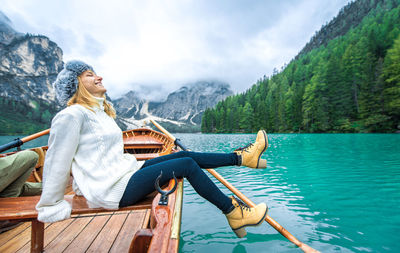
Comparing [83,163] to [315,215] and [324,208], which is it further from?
[324,208]

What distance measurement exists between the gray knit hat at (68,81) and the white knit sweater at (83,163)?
1.29 ft

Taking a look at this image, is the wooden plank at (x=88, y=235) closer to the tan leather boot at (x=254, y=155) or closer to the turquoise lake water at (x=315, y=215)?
the turquoise lake water at (x=315, y=215)

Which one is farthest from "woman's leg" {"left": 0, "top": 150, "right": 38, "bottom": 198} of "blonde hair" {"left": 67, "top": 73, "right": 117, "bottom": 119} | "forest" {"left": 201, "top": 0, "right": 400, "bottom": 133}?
"forest" {"left": 201, "top": 0, "right": 400, "bottom": 133}

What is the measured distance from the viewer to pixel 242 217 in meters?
Answer: 2.24

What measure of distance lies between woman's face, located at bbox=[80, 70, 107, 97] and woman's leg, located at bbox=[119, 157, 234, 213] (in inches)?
42.2

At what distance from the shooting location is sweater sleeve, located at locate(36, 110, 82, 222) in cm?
154

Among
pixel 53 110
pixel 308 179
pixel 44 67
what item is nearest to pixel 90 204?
pixel 308 179

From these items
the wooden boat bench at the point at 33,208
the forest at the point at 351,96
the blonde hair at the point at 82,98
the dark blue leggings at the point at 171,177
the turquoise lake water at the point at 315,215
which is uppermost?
the forest at the point at 351,96

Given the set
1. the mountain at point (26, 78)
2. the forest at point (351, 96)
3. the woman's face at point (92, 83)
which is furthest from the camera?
the mountain at point (26, 78)

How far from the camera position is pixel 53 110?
124500 mm

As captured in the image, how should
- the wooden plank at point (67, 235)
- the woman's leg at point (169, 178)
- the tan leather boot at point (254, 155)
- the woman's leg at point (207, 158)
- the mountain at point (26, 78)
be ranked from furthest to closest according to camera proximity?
the mountain at point (26, 78), the tan leather boot at point (254, 155), the woman's leg at point (207, 158), the wooden plank at point (67, 235), the woman's leg at point (169, 178)

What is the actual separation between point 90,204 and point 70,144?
2.05ft

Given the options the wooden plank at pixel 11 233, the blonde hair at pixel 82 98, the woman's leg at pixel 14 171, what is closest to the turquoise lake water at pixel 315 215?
the wooden plank at pixel 11 233

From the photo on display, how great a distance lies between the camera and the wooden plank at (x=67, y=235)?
238cm
